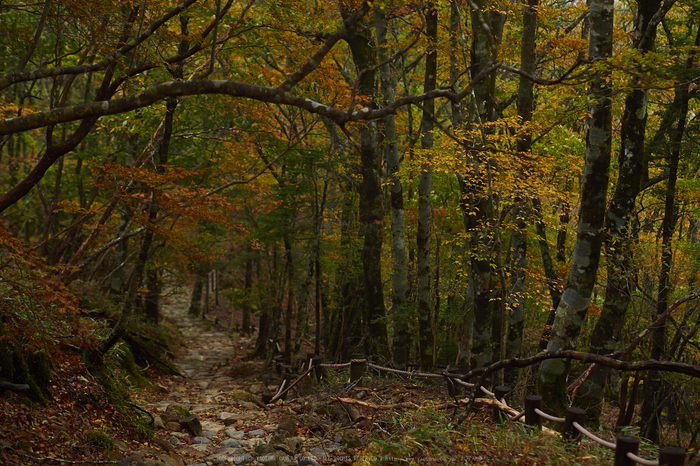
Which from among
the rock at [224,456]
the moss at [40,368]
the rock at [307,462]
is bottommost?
the rock at [224,456]

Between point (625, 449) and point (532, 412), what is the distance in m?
1.39

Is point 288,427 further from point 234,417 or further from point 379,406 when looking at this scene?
point 234,417

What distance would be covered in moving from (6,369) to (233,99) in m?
8.11

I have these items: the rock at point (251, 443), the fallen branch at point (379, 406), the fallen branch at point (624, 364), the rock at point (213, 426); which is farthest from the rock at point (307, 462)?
the rock at point (213, 426)

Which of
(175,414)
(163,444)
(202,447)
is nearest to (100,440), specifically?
(163,444)

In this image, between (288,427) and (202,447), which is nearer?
(202,447)

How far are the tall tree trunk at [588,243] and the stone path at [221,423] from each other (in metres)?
3.16

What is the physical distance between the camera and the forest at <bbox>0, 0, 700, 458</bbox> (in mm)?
5625

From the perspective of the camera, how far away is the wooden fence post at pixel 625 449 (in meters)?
3.31

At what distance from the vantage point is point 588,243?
6.95 meters

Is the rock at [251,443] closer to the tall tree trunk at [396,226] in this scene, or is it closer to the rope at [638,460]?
the rope at [638,460]

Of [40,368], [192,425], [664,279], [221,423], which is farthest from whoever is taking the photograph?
[664,279]

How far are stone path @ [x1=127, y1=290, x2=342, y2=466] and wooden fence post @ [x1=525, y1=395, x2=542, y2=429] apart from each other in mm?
2223

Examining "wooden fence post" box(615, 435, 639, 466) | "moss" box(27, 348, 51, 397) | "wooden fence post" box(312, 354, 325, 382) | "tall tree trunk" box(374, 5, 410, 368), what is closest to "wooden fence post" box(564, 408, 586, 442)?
"wooden fence post" box(615, 435, 639, 466)
